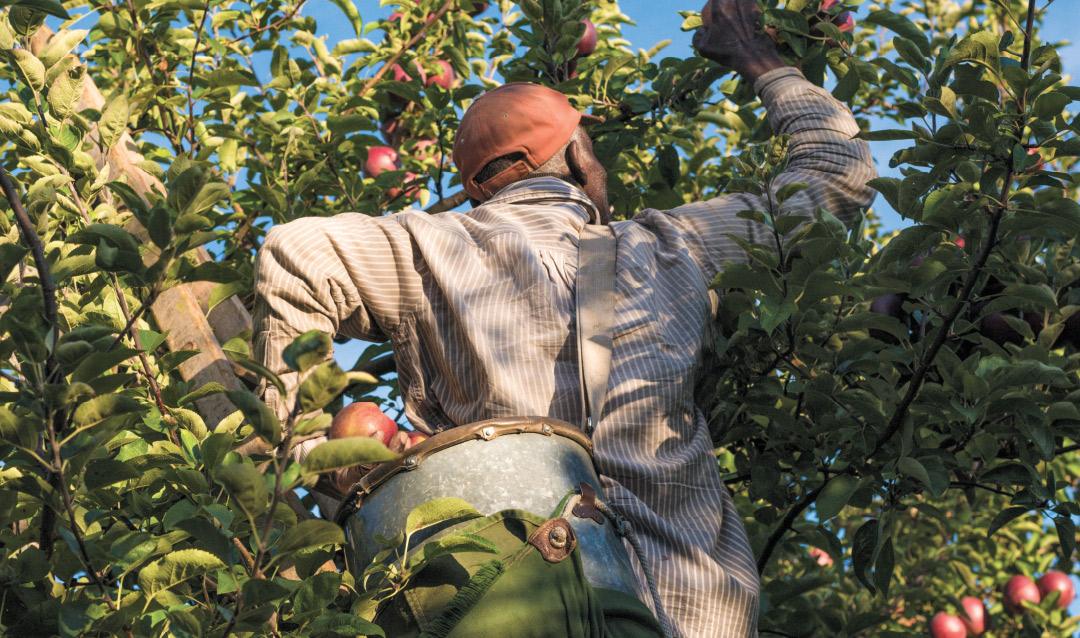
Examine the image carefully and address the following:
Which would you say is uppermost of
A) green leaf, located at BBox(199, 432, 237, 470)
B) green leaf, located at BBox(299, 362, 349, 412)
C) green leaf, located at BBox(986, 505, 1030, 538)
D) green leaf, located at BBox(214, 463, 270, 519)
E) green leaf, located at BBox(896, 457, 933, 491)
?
green leaf, located at BBox(299, 362, 349, 412)

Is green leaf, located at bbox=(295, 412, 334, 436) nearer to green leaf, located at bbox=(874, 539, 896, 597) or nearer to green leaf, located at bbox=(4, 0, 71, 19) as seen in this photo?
green leaf, located at bbox=(4, 0, 71, 19)

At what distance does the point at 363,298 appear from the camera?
1.92 m

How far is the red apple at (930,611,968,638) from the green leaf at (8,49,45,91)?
13.5 ft

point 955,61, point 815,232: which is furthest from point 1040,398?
point 955,61

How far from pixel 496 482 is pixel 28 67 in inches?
42.0

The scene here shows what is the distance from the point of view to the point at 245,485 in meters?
1.04

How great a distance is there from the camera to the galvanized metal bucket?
1.52 m

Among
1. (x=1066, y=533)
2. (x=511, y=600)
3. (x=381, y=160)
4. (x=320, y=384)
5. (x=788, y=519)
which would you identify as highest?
(x=320, y=384)

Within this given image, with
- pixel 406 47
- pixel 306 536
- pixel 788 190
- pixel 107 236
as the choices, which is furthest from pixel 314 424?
pixel 406 47

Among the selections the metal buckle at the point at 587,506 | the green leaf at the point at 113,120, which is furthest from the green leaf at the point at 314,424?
the green leaf at the point at 113,120

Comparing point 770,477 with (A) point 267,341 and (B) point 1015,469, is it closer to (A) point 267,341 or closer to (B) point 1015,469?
(B) point 1015,469

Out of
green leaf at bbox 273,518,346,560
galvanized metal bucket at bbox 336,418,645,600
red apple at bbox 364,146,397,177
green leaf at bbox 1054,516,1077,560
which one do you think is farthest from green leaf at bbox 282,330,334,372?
red apple at bbox 364,146,397,177

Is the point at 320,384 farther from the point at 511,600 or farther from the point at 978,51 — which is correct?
the point at 978,51

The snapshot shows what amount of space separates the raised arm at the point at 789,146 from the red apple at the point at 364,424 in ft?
2.47
